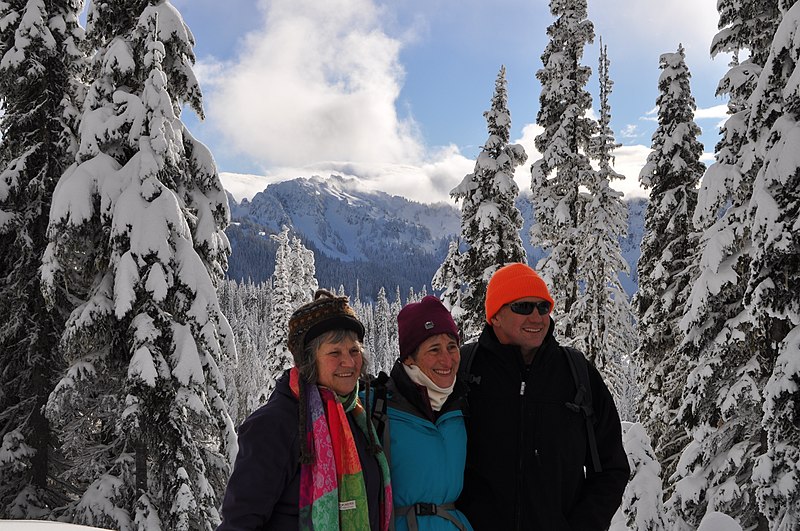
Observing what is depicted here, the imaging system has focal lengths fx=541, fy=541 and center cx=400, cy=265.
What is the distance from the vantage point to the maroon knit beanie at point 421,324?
10.6ft

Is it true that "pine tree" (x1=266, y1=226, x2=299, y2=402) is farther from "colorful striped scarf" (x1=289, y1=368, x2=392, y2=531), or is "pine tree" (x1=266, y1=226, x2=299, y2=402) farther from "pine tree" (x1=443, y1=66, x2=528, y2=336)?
"colorful striped scarf" (x1=289, y1=368, x2=392, y2=531)

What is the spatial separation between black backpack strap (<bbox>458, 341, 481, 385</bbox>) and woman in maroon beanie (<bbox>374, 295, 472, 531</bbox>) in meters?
0.09

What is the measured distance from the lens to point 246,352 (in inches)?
2491

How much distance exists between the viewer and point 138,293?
31.0 ft

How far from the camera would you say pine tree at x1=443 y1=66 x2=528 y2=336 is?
57.9 ft

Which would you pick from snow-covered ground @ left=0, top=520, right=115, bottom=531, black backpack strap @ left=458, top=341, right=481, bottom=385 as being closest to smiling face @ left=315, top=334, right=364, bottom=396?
black backpack strap @ left=458, top=341, right=481, bottom=385

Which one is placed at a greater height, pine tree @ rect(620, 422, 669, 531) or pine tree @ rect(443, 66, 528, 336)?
pine tree @ rect(443, 66, 528, 336)

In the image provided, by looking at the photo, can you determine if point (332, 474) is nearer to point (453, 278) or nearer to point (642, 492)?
point (642, 492)

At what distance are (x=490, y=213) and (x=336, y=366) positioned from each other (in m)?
15.1

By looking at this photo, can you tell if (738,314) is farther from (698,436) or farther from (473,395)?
(473,395)

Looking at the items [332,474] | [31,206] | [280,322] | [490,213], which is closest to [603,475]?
[332,474]

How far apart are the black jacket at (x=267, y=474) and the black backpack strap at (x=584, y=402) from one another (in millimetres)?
1404

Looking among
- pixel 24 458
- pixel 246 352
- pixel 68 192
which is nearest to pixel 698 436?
pixel 68 192

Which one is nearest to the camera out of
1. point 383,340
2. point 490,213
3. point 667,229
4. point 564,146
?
point 667,229
